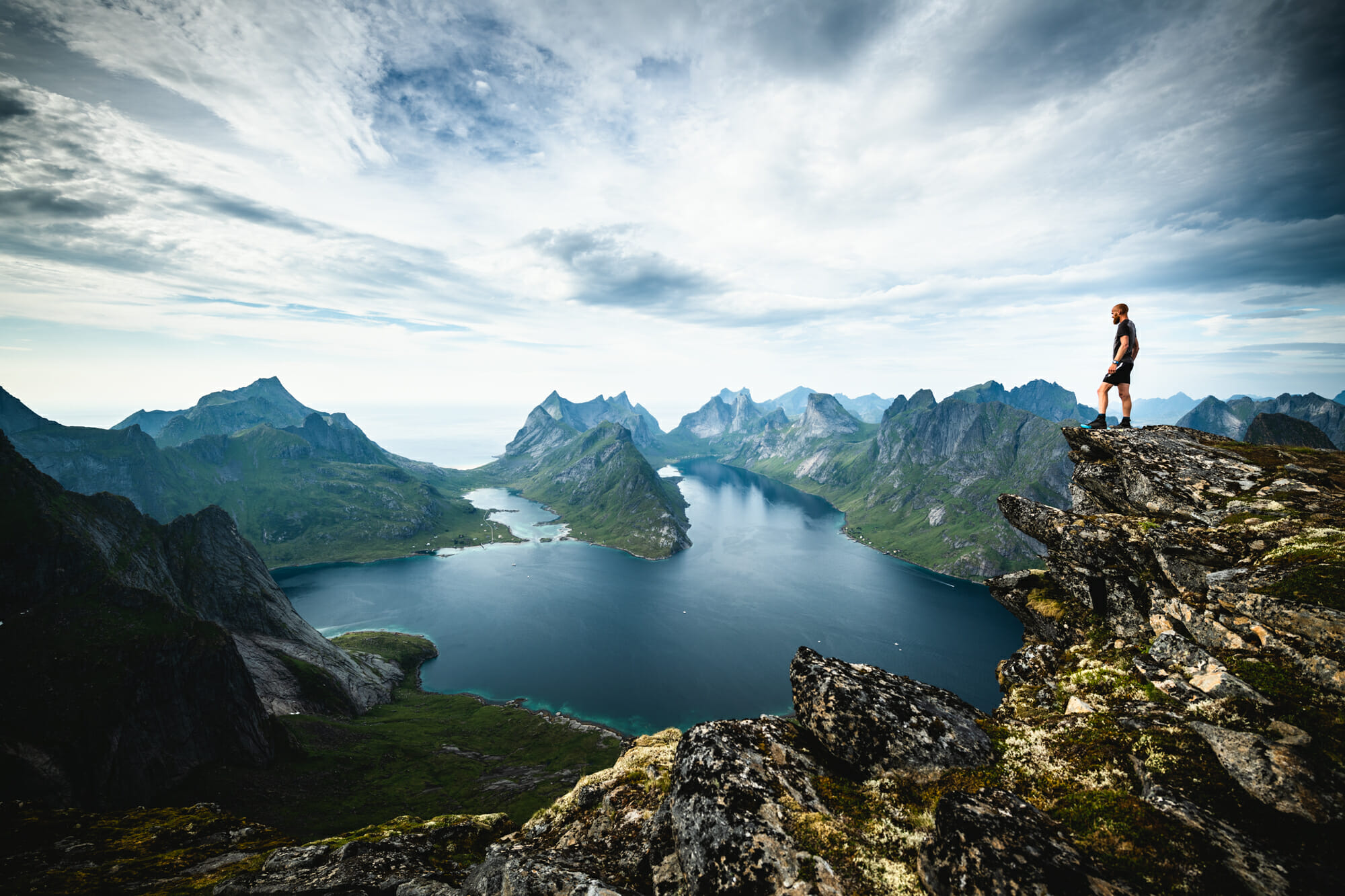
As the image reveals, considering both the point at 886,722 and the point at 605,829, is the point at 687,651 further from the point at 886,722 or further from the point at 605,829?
the point at 886,722

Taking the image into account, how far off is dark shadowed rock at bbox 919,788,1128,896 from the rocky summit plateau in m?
0.05

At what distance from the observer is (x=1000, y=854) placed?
431 inches

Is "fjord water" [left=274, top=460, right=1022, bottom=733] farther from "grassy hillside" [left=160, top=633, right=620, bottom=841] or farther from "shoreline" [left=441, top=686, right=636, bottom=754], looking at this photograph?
"grassy hillside" [left=160, top=633, right=620, bottom=841]

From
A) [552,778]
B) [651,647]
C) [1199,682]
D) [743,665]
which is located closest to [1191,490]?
[1199,682]

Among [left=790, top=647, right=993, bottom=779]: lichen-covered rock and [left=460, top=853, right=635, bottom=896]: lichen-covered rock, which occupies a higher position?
[left=790, top=647, right=993, bottom=779]: lichen-covered rock

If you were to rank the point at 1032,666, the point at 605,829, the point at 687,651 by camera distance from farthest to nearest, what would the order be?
the point at 687,651
the point at 1032,666
the point at 605,829

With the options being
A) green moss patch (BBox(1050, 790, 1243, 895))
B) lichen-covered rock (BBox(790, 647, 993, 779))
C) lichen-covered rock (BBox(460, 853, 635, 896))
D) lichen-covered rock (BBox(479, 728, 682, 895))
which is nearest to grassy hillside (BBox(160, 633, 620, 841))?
lichen-covered rock (BBox(479, 728, 682, 895))

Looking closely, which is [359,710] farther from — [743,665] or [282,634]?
[743,665]

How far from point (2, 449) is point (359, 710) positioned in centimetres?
11278

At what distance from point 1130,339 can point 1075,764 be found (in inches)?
883

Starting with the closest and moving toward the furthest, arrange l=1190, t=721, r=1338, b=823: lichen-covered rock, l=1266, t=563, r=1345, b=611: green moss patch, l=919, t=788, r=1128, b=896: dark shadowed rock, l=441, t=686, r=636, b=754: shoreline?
l=919, t=788, r=1128, b=896: dark shadowed rock, l=1190, t=721, r=1338, b=823: lichen-covered rock, l=1266, t=563, r=1345, b=611: green moss patch, l=441, t=686, r=636, b=754: shoreline

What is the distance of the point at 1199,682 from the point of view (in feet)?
49.8

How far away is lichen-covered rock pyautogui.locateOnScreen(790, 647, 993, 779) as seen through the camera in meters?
16.3

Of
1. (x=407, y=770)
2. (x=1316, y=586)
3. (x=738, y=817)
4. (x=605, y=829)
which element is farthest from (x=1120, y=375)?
(x=407, y=770)
